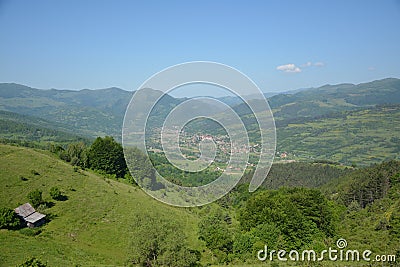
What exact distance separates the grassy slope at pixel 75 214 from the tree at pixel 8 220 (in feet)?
2.51

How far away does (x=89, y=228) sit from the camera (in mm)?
27594

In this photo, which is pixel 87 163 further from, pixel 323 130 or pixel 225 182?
pixel 323 130

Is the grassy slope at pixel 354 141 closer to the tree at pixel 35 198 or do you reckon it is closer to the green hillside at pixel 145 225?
the green hillside at pixel 145 225

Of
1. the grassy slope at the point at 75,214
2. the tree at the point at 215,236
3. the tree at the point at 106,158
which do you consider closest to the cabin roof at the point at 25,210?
the grassy slope at the point at 75,214

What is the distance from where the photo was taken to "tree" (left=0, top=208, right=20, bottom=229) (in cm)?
2408

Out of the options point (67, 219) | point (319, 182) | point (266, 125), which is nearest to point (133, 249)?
point (67, 219)

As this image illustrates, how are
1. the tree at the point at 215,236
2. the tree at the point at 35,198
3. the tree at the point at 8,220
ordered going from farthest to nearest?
1. the tree at the point at 35,198
2. the tree at the point at 215,236
3. the tree at the point at 8,220

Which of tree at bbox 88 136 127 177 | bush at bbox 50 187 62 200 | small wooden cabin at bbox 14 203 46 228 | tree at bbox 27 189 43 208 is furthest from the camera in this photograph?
tree at bbox 88 136 127 177

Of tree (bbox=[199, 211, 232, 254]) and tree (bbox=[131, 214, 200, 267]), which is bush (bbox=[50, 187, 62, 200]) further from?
tree (bbox=[199, 211, 232, 254])

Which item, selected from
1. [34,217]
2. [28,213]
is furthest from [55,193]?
[34,217]

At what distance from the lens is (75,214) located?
29.4 m

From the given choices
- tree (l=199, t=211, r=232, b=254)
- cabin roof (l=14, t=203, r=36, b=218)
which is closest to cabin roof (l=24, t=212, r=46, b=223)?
cabin roof (l=14, t=203, r=36, b=218)

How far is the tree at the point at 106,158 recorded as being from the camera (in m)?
47.1

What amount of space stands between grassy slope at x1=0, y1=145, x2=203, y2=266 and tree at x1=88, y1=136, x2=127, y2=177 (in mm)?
6579
